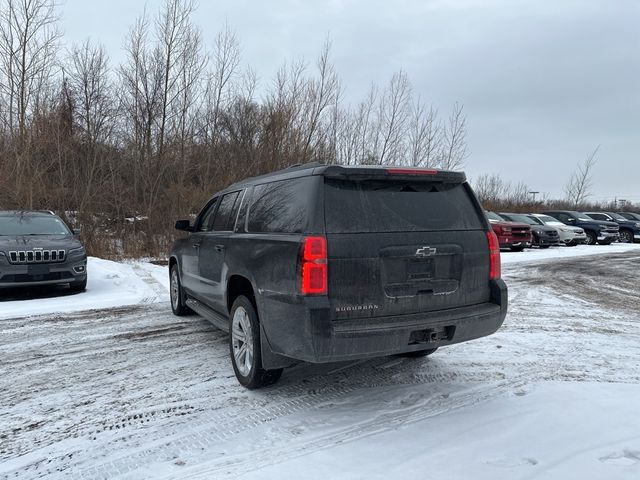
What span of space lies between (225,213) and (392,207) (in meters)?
2.32

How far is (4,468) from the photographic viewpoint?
9.57ft

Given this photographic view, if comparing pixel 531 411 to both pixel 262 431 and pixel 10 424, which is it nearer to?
pixel 262 431

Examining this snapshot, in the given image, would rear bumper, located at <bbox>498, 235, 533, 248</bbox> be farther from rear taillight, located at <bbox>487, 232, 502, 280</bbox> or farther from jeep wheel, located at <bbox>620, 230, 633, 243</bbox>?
rear taillight, located at <bbox>487, 232, 502, 280</bbox>

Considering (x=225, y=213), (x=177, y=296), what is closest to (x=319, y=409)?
(x=225, y=213)

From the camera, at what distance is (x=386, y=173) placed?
3.66 metres

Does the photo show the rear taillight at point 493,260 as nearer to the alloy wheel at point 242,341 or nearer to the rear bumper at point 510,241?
the alloy wheel at point 242,341

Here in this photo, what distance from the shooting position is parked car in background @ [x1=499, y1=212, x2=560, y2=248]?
22.2 meters

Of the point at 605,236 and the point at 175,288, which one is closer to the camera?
the point at 175,288

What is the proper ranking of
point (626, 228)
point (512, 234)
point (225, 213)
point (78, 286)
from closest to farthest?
point (225, 213) < point (78, 286) < point (512, 234) < point (626, 228)

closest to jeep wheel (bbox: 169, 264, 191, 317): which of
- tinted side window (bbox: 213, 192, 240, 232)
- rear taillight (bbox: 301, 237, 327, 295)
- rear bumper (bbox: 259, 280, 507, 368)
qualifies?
tinted side window (bbox: 213, 192, 240, 232)

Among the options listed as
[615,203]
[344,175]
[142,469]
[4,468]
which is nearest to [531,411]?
[344,175]

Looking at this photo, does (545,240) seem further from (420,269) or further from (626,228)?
(420,269)

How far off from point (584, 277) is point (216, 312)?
10.3 m

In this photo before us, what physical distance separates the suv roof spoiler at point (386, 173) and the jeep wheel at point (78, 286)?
7.16 m
